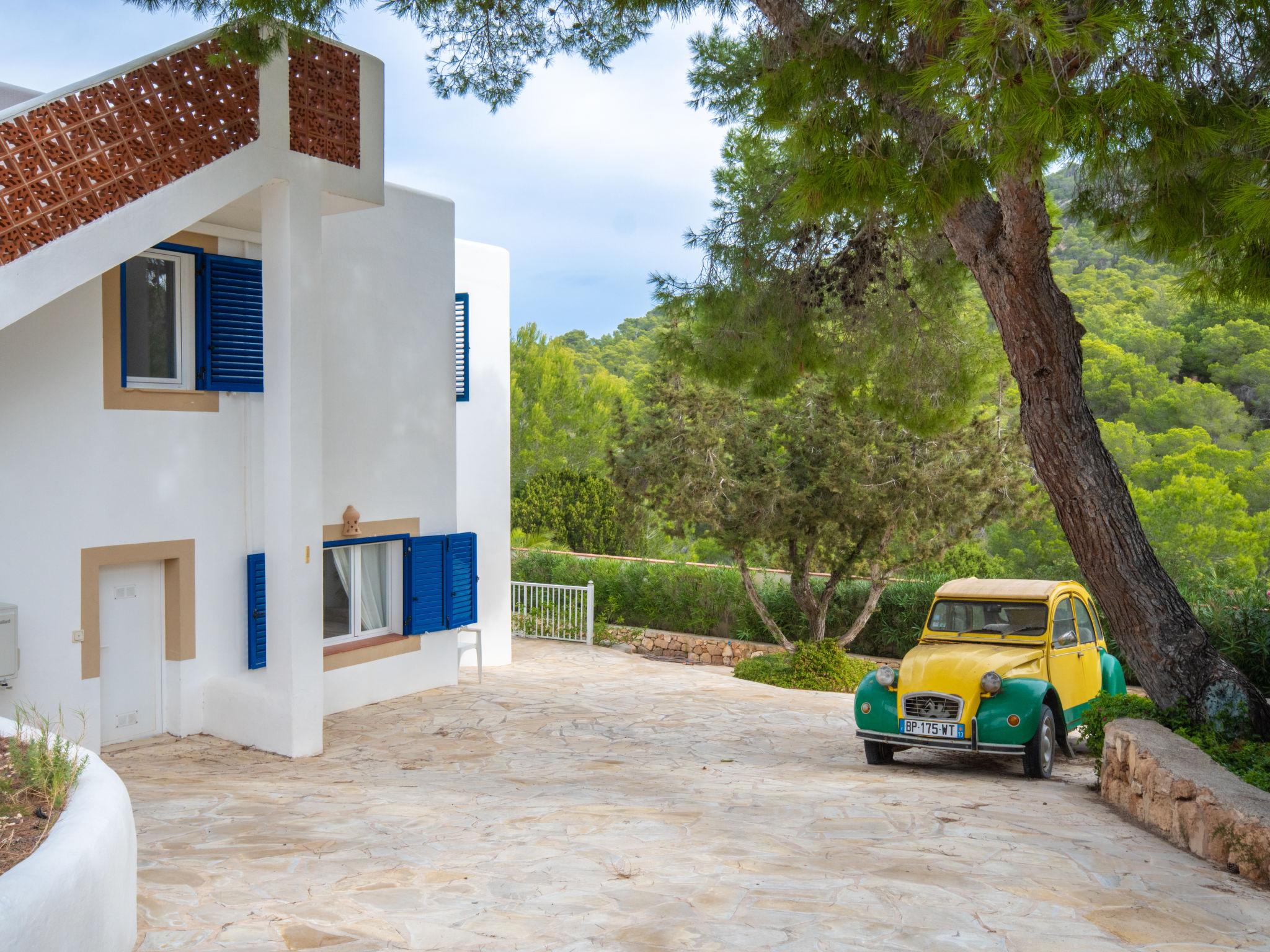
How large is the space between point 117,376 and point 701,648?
43.6 ft

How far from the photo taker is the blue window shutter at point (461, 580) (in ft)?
38.5

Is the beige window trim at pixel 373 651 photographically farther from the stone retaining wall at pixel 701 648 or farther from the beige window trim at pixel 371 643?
the stone retaining wall at pixel 701 648

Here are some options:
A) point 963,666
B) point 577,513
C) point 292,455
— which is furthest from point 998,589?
point 577,513

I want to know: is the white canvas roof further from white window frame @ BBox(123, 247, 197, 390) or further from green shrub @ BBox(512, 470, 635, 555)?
green shrub @ BBox(512, 470, 635, 555)

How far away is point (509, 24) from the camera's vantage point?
8953 millimetres

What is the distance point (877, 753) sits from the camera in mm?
8961

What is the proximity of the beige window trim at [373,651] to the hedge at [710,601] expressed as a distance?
939cm

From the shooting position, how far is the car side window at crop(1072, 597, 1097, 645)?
9492mm

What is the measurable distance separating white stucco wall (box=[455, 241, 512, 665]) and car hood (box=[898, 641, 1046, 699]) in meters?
6.78

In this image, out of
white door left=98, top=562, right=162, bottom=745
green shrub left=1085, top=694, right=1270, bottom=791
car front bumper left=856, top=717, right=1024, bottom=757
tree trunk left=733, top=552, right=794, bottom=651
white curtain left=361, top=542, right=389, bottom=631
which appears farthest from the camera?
tree trunk left=733, top=552, right=794, bottom=651

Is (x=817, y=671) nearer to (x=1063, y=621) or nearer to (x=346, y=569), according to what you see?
(x=1063, y=621)

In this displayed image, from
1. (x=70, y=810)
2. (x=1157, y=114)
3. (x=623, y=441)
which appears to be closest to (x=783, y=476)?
(x=623, y=441)

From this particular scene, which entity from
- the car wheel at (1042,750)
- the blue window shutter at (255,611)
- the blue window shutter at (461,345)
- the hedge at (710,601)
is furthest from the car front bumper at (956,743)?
the hedge at (710,601)

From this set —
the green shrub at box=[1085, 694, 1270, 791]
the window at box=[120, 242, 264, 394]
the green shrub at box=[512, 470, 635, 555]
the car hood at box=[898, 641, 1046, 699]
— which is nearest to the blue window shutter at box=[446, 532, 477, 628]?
the window at box=[120, 242, 264, 394]
